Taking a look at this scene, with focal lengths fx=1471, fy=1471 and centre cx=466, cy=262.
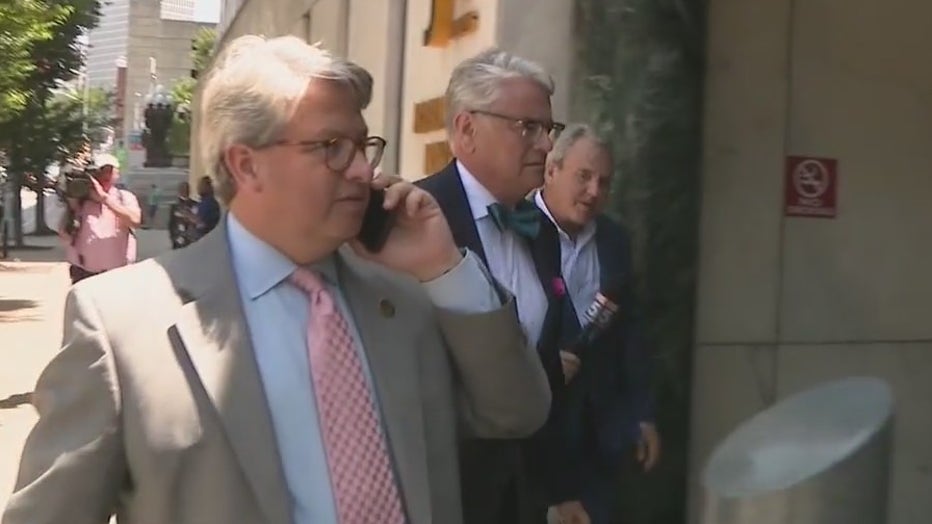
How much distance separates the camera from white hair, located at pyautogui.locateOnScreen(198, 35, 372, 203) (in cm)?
232

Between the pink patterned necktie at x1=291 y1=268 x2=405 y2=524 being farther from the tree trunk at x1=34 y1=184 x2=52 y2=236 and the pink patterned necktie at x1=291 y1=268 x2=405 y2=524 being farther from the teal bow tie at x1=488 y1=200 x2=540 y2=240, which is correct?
the tree trunk at x1=34 y1=184 x2=52 y2=236

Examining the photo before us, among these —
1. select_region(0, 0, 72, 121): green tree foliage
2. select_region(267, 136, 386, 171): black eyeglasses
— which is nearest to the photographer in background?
select_region(0, 0, 72, 121): green tree foliage

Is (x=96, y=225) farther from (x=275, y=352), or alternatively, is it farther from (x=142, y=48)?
(x=142, y=48)

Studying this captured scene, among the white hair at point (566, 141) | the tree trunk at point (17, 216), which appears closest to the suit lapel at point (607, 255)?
the white hair at point (566, 141)

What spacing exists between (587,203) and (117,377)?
6.60 ft

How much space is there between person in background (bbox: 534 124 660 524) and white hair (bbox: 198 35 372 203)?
130 cm

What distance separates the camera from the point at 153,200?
43719mm

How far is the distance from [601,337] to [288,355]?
1523 millimetres

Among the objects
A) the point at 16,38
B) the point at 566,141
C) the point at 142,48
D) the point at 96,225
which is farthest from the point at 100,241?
the point at 142,48

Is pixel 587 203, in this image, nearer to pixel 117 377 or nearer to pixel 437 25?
pixel 117 377

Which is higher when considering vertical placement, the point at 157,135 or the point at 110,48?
the point at 110,48

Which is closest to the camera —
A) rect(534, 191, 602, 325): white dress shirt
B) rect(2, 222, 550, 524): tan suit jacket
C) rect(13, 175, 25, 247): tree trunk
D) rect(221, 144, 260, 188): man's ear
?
rect(2, 222, 550, 524): tan suit jacket

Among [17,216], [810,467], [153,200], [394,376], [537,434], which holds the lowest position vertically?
[537,434]

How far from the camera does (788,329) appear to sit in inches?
236
